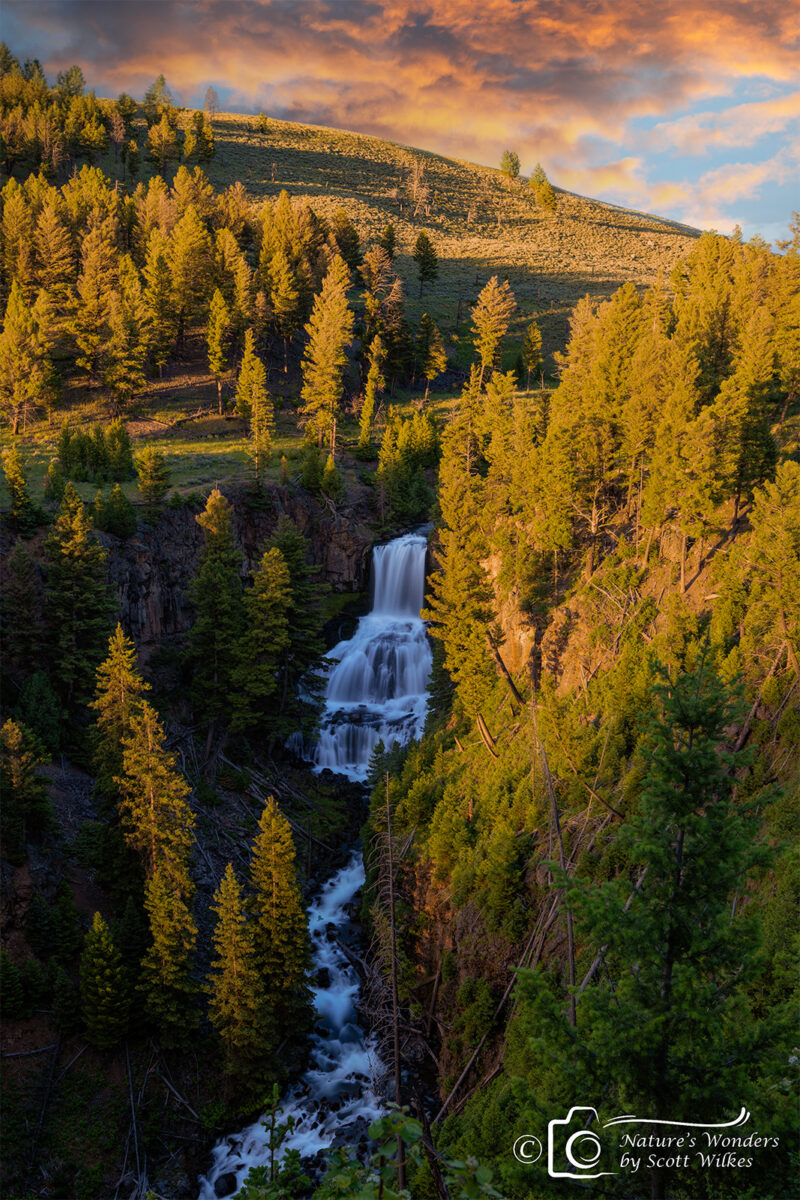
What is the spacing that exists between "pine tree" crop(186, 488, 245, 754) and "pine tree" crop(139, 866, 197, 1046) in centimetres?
1553

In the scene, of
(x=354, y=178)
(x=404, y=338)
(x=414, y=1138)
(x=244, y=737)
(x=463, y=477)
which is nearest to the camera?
(x=414, y=1138)

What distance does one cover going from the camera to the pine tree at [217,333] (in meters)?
68.9

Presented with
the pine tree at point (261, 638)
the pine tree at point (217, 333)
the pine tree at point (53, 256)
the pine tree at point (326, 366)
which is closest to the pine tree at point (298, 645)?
the pine tree at point (261, 638)

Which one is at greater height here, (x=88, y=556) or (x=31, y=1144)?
(x=88, y=556)

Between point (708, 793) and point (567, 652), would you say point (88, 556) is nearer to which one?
point (567, 652)

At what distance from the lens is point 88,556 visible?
125 feet

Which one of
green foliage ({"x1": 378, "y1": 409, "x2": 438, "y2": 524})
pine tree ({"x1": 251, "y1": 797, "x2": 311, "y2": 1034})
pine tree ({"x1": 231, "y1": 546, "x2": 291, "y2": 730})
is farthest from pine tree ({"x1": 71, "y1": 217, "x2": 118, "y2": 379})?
pine tree ({"x1": 251, "y1": 797, "x2": 311, "y2": 1034})

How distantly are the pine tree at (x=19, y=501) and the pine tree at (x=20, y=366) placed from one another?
21765mm

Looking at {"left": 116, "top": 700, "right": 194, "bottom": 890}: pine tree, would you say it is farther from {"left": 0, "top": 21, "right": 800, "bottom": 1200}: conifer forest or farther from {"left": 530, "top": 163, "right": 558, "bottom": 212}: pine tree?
{"left": 530, "top": 163, "right": 558, "bottom": 212}: pine tree

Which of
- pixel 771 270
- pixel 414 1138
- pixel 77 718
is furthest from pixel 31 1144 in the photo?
pixel 771 270

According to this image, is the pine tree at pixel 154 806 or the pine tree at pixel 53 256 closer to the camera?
the pine tree at pixel 154 806

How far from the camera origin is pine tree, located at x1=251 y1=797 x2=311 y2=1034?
25734mm

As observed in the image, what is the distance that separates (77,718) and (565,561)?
27.6 m

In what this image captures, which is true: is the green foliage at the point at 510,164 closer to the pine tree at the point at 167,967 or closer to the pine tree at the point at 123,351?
the pine tree at the point at 123,351
